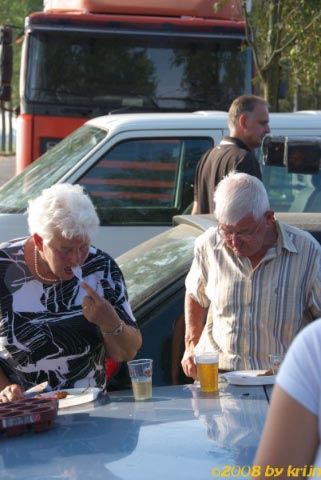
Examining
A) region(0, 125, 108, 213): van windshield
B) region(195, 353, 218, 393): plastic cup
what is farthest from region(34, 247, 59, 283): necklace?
region(0, 125, 108, 213): van windshield

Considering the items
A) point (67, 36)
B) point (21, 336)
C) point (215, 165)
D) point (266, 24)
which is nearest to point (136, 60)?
point (67, 36)

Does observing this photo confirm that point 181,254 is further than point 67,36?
No

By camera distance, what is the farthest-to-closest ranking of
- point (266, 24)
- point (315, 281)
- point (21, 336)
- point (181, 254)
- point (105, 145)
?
point (266, 24) → point (105, 145) → point (181, 254) → point (315, 281) → point (21, 336)

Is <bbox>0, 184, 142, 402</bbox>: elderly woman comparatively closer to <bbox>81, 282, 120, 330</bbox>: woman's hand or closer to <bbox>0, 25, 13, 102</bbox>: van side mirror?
<bbox>81, 282, 120, 330</bbox>: woman's hand

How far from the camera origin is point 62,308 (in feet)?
14.8

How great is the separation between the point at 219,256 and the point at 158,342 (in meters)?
0.44

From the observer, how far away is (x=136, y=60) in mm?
12367

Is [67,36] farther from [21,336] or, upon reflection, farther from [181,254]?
[21,336]

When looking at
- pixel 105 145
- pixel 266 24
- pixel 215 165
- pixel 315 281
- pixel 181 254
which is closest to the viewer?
pixel 315 281

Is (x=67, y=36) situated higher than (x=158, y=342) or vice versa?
(x=67, y=36)

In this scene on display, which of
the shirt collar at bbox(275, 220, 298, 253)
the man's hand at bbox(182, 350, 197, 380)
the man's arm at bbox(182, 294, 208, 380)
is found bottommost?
the man's hand at bbox(182, 350, 197, 380)

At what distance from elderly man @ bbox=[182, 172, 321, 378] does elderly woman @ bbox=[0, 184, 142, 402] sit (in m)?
0.41

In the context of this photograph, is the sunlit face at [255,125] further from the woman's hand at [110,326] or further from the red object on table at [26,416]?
the red object on table at [26,416]

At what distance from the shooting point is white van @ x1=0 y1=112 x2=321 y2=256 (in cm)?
852
